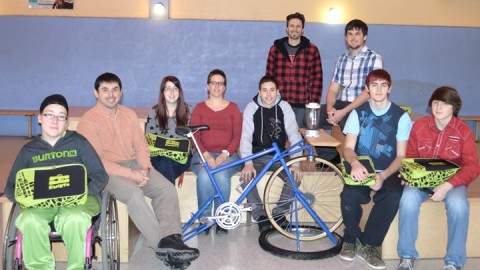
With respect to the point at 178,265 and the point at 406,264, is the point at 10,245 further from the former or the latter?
the point at 406,264

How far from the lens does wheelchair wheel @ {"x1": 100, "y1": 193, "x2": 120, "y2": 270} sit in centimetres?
249

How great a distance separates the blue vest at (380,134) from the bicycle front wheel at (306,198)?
28 cm

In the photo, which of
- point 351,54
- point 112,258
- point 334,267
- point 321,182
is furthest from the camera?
point 351,54

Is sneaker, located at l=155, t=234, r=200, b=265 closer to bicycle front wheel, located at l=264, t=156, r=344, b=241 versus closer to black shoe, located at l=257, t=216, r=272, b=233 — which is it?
bicycle front wheel, located at l=264, t=156, r=344, b=241

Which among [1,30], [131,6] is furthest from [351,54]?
[1,30]

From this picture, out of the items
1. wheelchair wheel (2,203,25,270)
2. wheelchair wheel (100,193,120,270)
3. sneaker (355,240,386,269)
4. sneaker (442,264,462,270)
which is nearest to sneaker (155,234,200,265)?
wheelchair wheel (100,193,120,270)

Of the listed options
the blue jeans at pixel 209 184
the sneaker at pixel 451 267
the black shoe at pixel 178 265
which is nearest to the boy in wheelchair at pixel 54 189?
the black shoe at pixel 178 265

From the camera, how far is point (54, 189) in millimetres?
2441

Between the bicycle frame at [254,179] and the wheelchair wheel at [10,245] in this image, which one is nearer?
the wheelchair wheel at [10,245]

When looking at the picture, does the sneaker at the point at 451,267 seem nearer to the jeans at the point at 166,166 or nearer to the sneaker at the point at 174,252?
the sneaker at the point at 174,252

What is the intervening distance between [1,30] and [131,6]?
1.76 m

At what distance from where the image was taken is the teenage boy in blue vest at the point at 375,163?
3086 mm

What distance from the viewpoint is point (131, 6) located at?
671cm

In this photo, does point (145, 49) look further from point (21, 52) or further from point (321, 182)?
point (321, 182)
